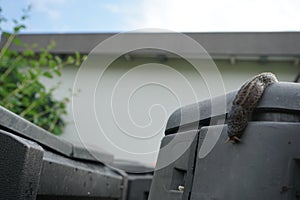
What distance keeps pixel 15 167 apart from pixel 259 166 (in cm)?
57

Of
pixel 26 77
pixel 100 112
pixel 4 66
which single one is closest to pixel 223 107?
pixel 100 112

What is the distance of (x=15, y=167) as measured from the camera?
3.07 feet

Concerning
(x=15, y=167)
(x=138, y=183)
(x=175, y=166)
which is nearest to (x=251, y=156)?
(x=175, y=166)

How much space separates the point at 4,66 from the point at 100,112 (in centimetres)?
174

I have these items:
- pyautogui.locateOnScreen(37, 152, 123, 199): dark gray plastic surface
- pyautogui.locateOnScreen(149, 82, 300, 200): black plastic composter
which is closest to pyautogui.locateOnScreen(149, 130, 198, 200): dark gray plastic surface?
pyautogui.locateOnScreen(149, 82, 300, 200): black plastic composter

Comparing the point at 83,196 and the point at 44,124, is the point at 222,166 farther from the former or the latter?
the point at 44,124

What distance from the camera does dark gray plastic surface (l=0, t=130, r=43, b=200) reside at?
3.06 feet

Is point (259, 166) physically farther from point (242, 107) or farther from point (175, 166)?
point (175, 166)

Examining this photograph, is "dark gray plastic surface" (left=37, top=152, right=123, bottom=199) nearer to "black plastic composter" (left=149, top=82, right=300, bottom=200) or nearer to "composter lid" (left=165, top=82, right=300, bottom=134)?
"black plastic composter" (left=149, top=82, right=300, bottom=200)

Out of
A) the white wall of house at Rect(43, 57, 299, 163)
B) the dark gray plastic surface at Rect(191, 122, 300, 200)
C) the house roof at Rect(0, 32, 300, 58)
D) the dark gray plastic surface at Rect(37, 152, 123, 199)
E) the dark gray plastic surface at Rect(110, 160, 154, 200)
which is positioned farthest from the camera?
the house roof at Rect(0, 32, 300, 58)

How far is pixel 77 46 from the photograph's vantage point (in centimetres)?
601

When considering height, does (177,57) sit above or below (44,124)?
above

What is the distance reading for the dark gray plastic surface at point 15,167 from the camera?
934 mm

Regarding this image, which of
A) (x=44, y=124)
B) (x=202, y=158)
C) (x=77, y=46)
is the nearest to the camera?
(x=202, y=158)
